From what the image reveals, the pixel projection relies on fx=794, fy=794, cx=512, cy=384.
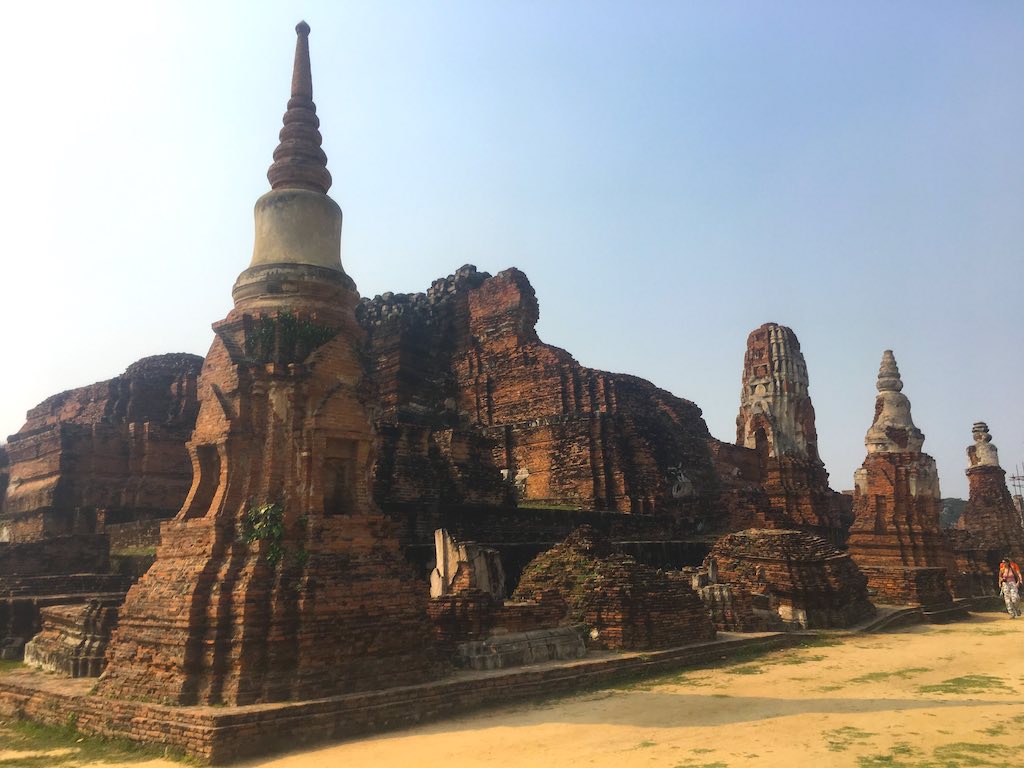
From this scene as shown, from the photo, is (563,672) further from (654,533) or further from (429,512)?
(654,533)

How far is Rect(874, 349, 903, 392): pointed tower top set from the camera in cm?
2242

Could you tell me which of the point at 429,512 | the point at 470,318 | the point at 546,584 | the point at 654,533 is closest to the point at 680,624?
the point at 546,584

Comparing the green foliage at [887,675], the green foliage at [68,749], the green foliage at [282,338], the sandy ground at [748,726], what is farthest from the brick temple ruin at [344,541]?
the green foliage at [887,675]

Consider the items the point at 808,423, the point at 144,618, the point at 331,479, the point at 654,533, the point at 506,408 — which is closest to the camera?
the point at 144,618

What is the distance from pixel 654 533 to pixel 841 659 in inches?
332

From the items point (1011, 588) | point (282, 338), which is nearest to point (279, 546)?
point (282, 338)

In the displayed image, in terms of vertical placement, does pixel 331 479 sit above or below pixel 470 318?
below

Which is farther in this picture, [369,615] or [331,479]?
[331,479]

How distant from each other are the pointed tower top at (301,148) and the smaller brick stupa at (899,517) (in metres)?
14.5

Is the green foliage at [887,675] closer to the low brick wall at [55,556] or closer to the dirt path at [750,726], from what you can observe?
the dirt path at [750,726]

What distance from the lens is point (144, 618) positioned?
6895mm

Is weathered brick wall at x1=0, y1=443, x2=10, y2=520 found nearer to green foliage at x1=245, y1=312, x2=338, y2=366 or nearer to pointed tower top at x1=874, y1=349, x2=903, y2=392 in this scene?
green foliage at x1=245, y1=312, x2=338, y2=366

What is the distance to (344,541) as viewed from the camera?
7.32m

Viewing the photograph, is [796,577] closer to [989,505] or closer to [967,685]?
[967,685]
